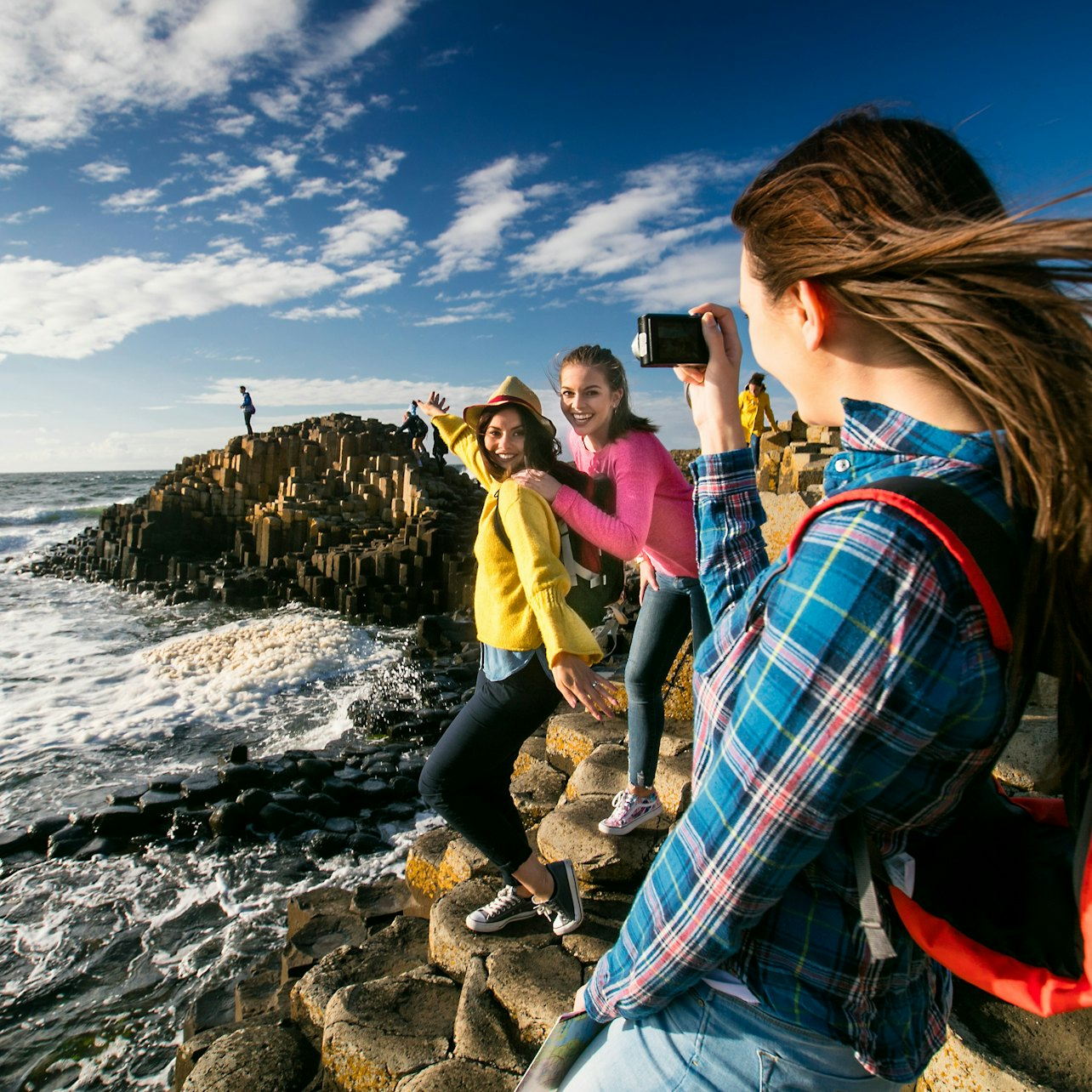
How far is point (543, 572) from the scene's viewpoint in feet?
8.28

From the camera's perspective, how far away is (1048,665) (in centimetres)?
85

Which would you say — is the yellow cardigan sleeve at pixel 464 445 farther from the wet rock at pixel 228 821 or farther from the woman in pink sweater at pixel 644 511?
the wet rock at pixel 228 821

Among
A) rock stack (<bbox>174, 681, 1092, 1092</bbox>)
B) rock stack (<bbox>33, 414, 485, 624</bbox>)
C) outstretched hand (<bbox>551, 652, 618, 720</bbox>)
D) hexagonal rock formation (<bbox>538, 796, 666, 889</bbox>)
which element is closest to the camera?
rock stack (<bbox>174, 681, 1092, 1092</bbox>)

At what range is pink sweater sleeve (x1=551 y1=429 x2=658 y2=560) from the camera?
9.36 ft

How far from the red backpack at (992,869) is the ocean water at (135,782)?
4115 millimetres

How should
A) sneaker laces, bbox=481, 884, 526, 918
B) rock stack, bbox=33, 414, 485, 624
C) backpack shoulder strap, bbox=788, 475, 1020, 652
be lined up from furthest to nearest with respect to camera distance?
rock stack, bbox=33, 414, 485, 624 → sneaker laces, bbox=481, 884, 526, 918 → backpack shoulder strap, bbox=788, 475, 1020, 652

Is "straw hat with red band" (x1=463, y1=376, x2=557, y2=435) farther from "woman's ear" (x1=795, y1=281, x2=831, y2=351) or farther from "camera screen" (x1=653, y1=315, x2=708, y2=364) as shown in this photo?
"woman's ear" (x1=795, y1=281, x2=831, y2=351)

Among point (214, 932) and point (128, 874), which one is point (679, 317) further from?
point (128, 874)

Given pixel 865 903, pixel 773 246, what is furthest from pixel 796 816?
pixel 773 246

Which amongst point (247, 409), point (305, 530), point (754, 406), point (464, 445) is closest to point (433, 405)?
point (464, 445)

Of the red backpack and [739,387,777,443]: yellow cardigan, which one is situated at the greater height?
[739,387,777,443]: yellow cardigan

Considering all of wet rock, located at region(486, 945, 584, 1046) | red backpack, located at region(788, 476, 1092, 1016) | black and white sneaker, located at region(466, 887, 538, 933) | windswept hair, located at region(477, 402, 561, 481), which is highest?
windswept hair, located at region(477, 402, 561, 481)

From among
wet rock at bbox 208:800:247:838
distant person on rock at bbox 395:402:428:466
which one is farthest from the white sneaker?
distant person on rock at bbox 395:402:428:466

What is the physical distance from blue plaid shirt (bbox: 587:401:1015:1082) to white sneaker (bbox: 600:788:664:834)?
2389 mm
